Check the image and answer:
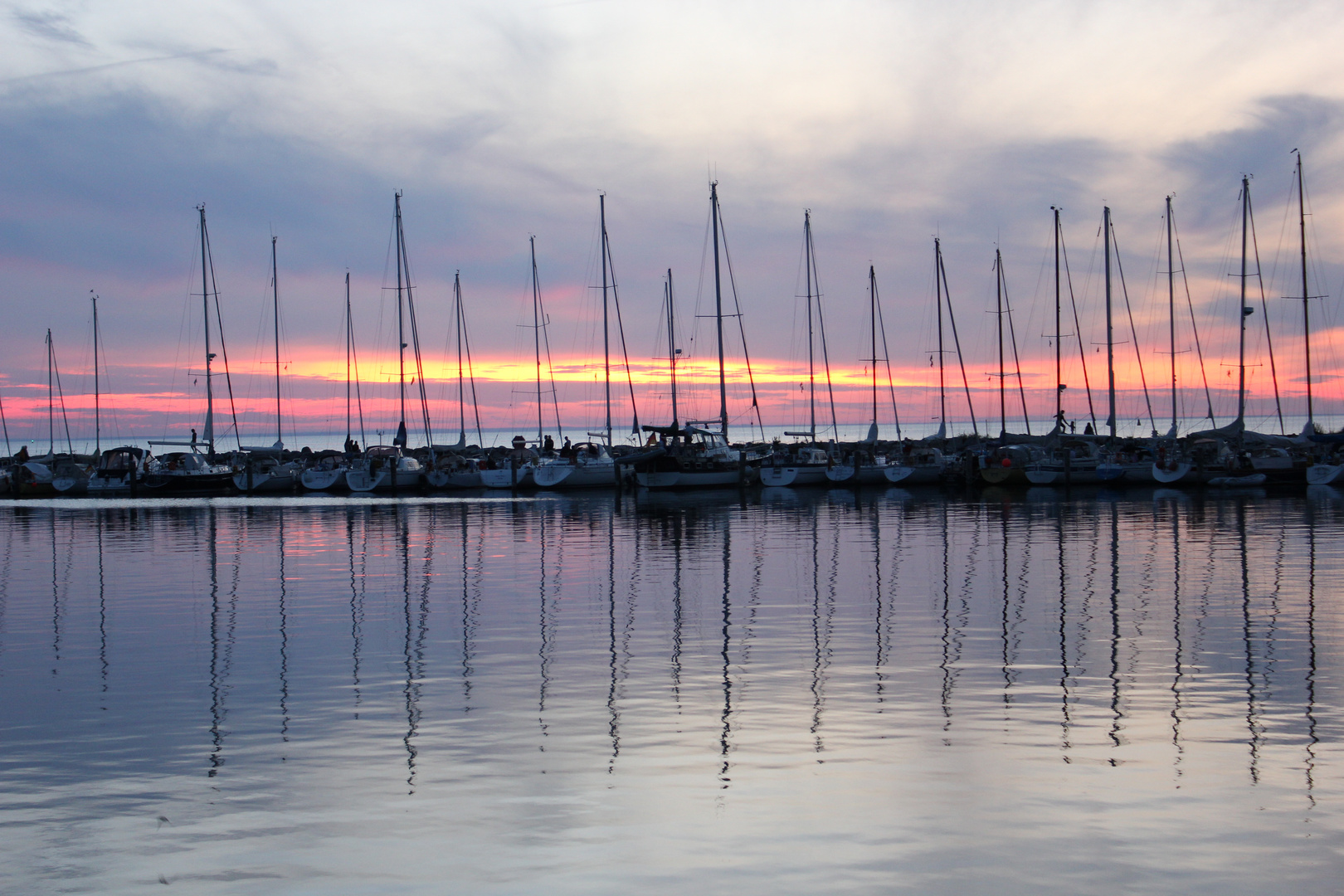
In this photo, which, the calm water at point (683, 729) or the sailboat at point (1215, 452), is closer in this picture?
the calm water at point (683, 729)

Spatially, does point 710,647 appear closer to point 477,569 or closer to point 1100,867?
point 1100,867

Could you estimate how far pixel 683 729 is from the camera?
39.7 ft

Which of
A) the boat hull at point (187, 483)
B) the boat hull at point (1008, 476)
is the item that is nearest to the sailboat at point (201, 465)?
the boat hull at point (187, 483)

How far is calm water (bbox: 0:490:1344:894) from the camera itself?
8.34 meters

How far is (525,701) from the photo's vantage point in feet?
44.2

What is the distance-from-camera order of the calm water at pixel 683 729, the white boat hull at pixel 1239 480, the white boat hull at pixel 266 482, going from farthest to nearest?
the white boat hull at pixel 266 482 < the white boat hull at pixel 1239 480 < the calm water at pixel 683 729

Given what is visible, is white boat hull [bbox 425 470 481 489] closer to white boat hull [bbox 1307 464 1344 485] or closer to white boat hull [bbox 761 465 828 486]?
white boat hull [bbox 761 465 828 486]

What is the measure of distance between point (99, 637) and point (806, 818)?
14.0 meters

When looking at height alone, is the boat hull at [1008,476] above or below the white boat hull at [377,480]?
below

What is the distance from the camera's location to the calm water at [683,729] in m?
8.34

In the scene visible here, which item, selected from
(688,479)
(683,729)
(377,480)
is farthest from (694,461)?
(683,729)

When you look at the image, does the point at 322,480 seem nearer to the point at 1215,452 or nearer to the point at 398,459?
the point at 398,459

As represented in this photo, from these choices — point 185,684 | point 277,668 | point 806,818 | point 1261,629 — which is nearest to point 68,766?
point 185,684

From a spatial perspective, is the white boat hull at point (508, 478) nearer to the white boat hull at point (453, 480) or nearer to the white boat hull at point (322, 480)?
the white boat hull at point (453, 480)
